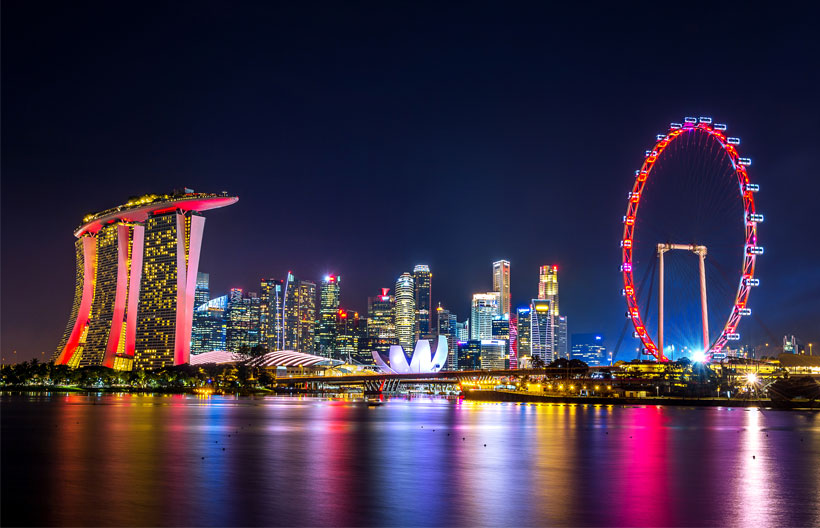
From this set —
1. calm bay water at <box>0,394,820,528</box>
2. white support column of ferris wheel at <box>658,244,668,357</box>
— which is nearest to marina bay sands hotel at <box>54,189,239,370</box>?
white support column of ferris wheel at <box>658,244,668,357</box>

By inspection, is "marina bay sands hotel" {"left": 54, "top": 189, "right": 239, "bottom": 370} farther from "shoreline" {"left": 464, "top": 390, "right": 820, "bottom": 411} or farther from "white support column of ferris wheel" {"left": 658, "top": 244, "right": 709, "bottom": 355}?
"white support column of ferris wheel" {"left": 658, "top": 244, "right": 709, "bottom": 355}

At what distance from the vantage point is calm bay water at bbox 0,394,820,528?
20.2 m

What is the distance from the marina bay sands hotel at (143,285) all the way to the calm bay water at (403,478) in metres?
137

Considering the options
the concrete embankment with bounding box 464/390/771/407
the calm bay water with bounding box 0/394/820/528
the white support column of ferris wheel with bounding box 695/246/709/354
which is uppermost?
the white support column of ferris wheel with bounding box 695/246/709/354

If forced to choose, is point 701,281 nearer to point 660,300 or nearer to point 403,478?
point 660,300

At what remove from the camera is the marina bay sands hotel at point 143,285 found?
18162cm

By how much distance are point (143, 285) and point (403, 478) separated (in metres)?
175

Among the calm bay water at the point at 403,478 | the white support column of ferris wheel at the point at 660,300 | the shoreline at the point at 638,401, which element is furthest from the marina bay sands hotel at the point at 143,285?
the calm bay water at the point at 403,478

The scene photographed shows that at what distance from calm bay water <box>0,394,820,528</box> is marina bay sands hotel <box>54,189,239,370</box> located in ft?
448

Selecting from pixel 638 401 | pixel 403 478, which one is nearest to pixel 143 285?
pixel 638 401

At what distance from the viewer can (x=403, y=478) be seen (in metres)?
27.1

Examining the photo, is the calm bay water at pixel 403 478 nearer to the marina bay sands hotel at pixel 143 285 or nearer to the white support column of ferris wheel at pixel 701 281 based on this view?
the white support column of ferris wheel at pixel 701 281

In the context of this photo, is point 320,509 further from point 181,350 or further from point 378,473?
point 181,350

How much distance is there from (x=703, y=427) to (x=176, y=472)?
38.9 metres
